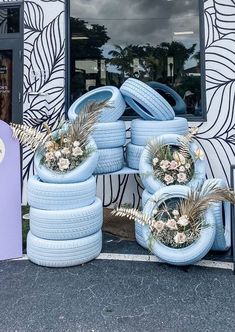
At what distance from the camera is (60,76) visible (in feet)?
14.7

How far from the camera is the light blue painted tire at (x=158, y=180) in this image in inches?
125

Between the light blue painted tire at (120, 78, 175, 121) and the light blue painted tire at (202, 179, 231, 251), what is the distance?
2.95 ft

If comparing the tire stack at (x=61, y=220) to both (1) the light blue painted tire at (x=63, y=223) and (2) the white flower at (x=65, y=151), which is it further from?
(2) the white flower at (x=65, y=151)

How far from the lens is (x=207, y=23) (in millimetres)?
4191

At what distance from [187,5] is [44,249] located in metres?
3.42

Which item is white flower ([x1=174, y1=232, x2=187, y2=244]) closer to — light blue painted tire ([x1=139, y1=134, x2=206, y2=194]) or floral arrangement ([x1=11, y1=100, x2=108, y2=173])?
light blue painted tire ([x1=139, y1=134, x2=206, y2=194])

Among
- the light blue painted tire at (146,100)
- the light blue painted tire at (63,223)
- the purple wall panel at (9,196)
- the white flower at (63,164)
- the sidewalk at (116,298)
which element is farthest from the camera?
the light blue painted tire at (146,100)

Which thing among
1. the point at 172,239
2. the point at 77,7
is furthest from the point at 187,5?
the point at 172,239

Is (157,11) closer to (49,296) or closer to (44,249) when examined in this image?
(44,249)

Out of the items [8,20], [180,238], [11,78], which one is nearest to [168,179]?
[180,238]

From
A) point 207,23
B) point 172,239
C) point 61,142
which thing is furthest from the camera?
point 207,23

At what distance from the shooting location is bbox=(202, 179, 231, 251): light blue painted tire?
2.94m

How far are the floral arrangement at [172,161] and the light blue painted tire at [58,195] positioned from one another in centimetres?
71

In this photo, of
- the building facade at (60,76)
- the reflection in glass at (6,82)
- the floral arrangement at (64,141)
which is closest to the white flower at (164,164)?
the floral arrangement at (64,141)
